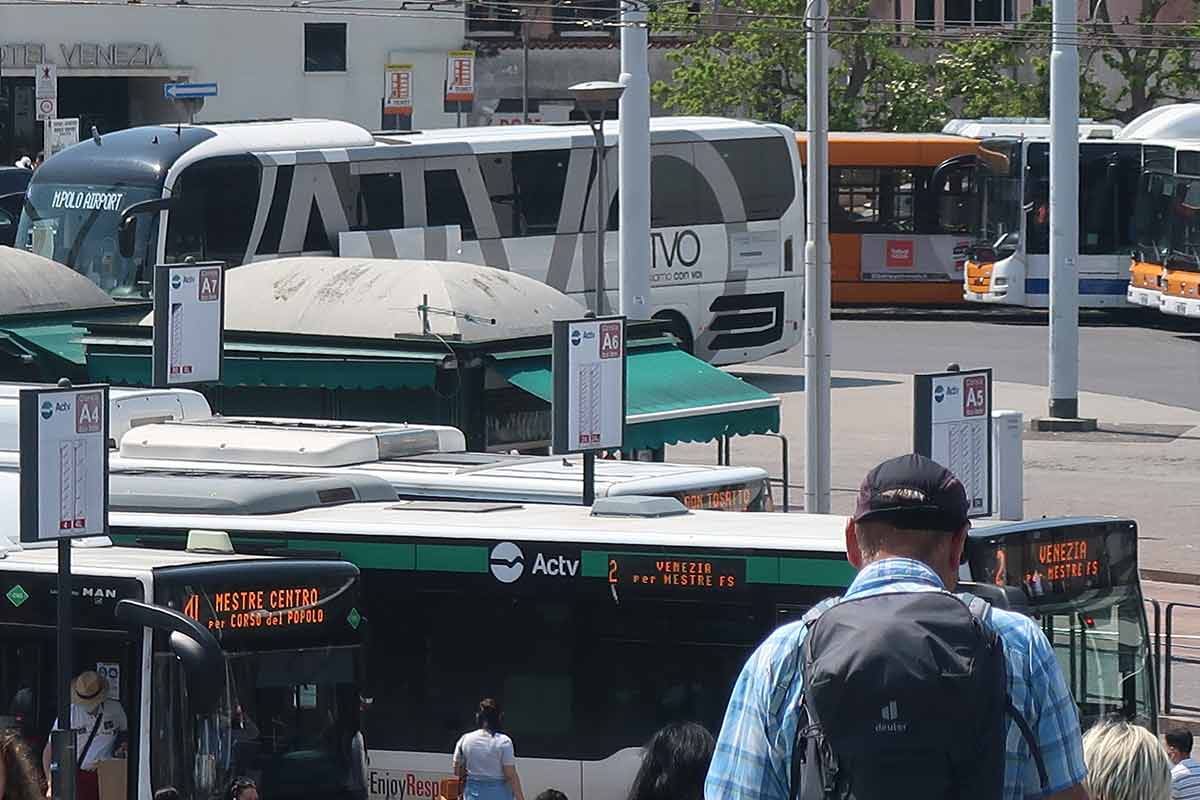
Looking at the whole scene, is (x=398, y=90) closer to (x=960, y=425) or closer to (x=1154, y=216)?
(x=1154, y=216)

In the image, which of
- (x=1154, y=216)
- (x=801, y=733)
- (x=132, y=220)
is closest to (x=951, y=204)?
(x=1154, y=216)

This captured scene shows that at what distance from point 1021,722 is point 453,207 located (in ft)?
86.0

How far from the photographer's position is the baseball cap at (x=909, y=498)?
376 cm

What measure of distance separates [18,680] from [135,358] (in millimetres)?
9756

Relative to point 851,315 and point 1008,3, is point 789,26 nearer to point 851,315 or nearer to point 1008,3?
point 851,315

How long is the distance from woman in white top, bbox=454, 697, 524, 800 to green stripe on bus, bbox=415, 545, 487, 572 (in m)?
0.81

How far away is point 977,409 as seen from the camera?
13.3 m

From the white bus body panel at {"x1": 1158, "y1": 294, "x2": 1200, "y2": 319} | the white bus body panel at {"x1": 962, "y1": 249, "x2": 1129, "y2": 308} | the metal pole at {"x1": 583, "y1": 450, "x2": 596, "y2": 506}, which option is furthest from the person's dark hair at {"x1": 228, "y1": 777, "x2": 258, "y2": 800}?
the white bus body panel at {"x1": 962, "y1": 249, "x2": 1129, "y2": 308}

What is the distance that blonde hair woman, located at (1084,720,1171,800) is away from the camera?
5.45 m

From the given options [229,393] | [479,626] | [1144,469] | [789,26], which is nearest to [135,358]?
[229,393]

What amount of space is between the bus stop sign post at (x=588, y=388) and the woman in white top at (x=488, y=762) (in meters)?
2.08

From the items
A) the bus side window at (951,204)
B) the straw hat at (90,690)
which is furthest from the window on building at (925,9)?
the straw hat at (90,690)

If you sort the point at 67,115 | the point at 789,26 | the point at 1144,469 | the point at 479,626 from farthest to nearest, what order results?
the point at 67,115
the point at 789,26
the point at 1144,469
the point at 479,626

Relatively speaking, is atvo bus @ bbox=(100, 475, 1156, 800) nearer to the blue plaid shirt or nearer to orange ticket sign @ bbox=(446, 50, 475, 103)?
the blue plaid shirt
